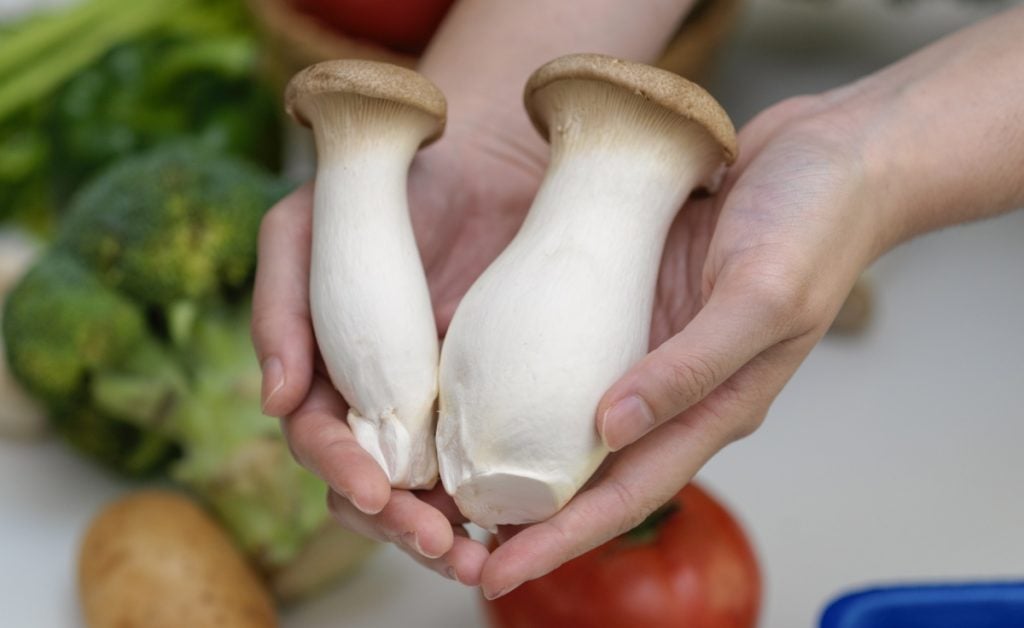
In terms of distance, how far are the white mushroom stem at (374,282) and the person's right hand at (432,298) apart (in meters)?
0.02

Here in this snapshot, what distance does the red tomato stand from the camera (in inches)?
48.9

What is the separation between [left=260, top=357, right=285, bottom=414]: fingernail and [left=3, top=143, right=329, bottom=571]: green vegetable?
0.31 m

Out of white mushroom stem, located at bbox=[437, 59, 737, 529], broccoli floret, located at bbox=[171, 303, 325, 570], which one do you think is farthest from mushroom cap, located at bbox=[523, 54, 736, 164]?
broccoli floret, located at bbox=[171, 303, 325, 570]

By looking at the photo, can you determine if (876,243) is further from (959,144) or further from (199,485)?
(199,485)

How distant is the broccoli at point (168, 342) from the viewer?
1.05m

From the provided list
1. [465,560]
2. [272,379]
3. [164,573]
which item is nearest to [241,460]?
[164,573]

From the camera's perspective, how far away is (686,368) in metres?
0.65

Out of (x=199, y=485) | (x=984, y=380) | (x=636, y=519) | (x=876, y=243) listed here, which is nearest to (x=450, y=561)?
(x=636, y=519)

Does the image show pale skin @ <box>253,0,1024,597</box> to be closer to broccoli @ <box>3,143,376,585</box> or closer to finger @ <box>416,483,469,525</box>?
finger @ <box>416,483,469,525</box>

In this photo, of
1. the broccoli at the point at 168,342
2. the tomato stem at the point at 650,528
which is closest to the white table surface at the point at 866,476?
the broccoli at the point at 168,342

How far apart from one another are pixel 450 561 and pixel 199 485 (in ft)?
1.52

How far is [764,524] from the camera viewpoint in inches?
44.3

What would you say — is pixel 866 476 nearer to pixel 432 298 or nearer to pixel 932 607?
pixel 932 607

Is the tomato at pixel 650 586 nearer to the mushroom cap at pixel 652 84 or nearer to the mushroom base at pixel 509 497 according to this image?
the mushroom base at pixel 509 497
